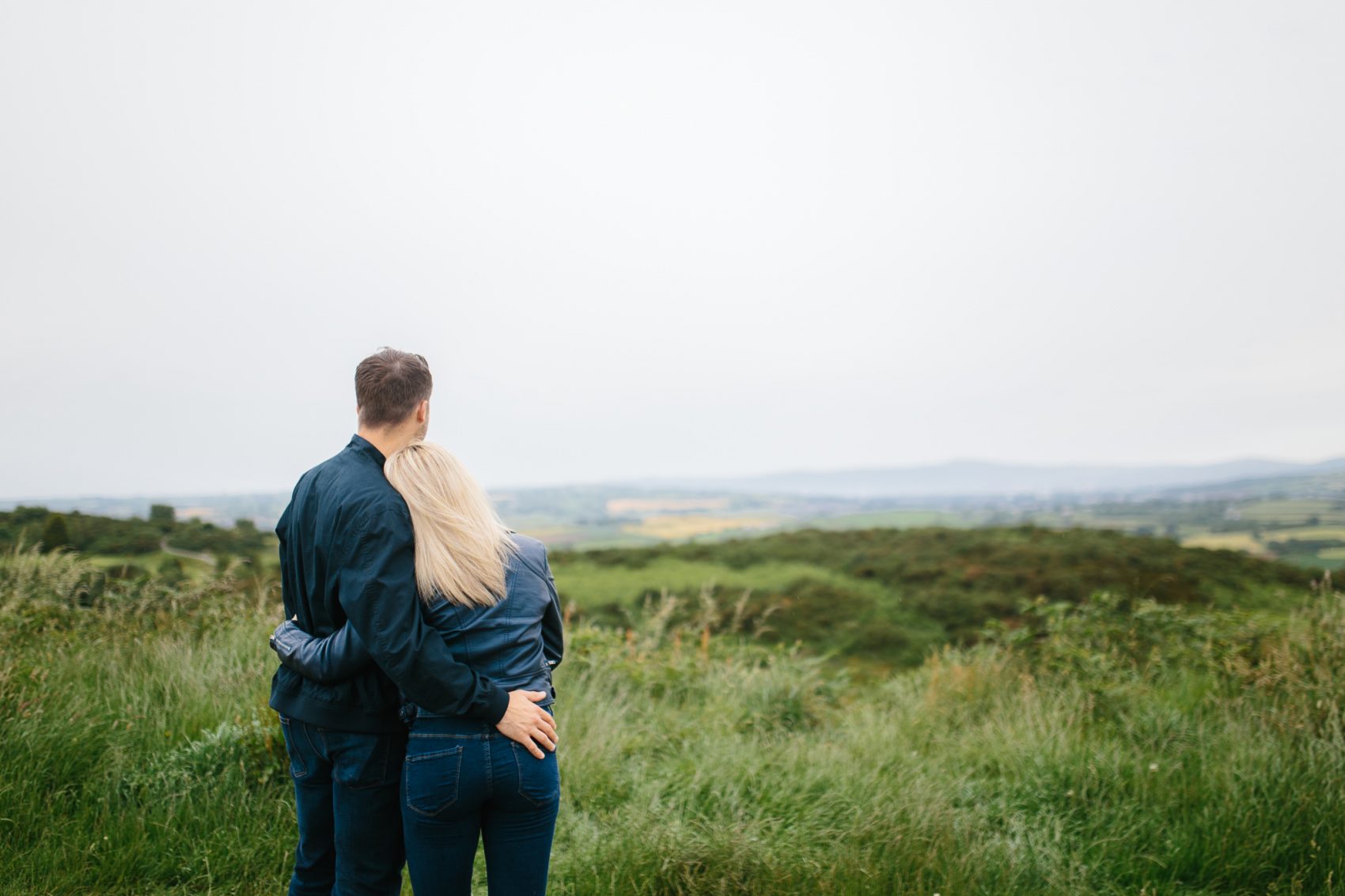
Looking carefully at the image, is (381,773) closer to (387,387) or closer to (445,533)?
(445,533)

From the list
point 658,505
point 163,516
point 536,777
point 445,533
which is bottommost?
point 658,505

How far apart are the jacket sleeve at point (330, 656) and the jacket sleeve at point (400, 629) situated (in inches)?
2.9

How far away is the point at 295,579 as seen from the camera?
7.16 ft

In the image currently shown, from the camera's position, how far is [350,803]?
2084 mm

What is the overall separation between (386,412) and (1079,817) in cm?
412

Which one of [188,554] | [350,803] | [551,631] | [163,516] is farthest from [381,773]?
[163,516]

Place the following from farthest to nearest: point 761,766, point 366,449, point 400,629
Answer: point 761,766 < point 366,449 < point 400,629

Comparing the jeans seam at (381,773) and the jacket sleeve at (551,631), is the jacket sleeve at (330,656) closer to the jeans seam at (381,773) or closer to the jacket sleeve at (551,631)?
the jeans seam at (381,773)

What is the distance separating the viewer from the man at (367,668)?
1.92 metres

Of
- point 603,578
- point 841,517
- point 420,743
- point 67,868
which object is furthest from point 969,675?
point 841,517

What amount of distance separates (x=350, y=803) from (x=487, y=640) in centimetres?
61

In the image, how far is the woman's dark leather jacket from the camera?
2.02 metres

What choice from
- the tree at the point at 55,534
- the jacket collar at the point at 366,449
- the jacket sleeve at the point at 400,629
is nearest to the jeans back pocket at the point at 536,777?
the jacket sleeve at the point at 400,629

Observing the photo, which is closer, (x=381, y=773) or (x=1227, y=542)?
(x=381, y=773)
